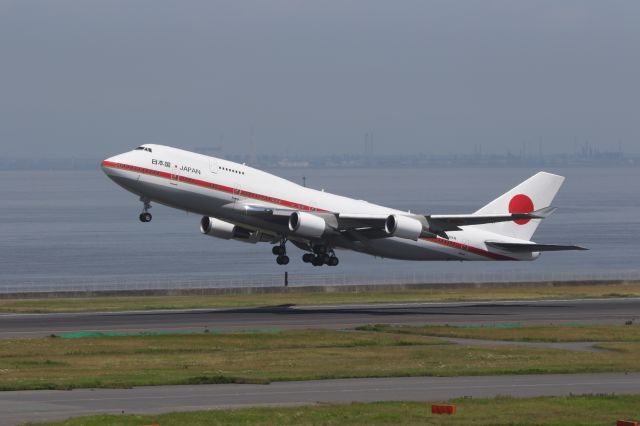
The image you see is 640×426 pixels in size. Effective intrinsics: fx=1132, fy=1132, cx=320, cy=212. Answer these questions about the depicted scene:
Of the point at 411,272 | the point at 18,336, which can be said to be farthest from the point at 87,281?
the point at 18,336

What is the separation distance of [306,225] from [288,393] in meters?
34.2

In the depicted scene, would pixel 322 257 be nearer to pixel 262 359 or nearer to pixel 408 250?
pixel 408 250

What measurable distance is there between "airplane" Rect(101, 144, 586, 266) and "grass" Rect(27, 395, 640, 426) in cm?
3616

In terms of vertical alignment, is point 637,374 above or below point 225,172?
below

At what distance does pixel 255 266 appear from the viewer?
527 ft

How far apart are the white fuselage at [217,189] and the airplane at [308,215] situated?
0.06 metres

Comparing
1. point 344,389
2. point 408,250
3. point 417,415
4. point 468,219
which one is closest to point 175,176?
point 408,250

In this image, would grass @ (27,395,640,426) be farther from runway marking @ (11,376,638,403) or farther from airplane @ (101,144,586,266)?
airplane @ (101,144,586,266)

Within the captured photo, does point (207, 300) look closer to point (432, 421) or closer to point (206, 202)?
point (206, 202)

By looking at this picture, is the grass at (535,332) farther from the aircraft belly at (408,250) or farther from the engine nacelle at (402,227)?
the aircraft belly at (408,250)

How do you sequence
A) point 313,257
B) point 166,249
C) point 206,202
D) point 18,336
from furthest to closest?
point 166,249
point 313,257
point 206,202
point 18,336

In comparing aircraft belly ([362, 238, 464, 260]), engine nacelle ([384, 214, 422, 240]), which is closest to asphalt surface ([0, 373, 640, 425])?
engine nacelle ([384, 214, 422, 240])

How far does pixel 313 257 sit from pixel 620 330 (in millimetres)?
21899

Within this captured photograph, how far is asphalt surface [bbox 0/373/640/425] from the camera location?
30547 millimetres
